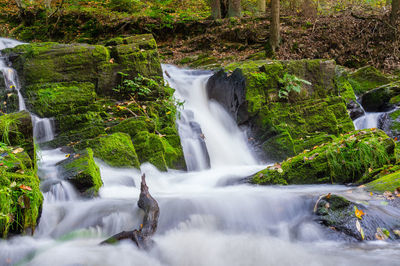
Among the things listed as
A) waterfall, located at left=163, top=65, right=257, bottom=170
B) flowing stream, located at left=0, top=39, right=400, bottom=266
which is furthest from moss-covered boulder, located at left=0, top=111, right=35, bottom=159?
waterfall, located at left=163, top=65, right=257, bottom=170

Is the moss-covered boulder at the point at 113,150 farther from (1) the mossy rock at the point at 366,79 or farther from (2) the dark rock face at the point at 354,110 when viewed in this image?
(1) the mossy rock at the point at 366,79

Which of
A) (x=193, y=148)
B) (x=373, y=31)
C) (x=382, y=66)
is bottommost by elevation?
(x=193, y=148)

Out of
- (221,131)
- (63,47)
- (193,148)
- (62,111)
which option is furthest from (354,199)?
(63,47)

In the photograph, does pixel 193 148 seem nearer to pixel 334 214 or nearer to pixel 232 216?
pixel 232 216

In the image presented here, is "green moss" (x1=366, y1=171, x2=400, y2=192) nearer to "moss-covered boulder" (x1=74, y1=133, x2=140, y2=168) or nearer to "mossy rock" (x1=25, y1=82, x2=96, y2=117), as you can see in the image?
"moss-covered boulder" (x1=74, y1=133, x2=140, y2=168)

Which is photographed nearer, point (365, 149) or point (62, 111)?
point (365, 149)

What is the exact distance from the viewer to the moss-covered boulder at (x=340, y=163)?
5.09 metres

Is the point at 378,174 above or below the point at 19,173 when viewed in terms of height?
below

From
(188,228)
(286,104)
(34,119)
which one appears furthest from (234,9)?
(188,228)

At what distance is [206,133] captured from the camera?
796 centimetres

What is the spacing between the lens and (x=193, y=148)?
7.10 m

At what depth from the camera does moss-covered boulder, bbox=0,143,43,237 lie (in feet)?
9.95

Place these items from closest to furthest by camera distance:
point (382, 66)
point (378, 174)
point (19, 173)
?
point (19, 173) → point (378, 174) → point (382, 66)

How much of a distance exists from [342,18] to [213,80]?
7.94m
